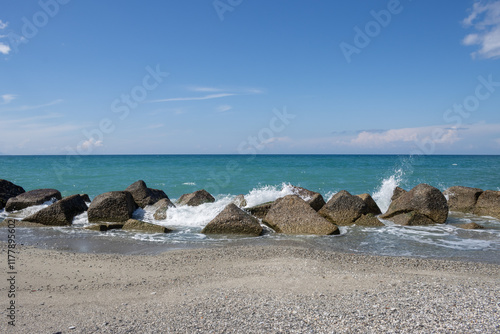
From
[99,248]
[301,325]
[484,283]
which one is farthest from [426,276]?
[99,248]

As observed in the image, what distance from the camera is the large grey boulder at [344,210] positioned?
38.3 feet

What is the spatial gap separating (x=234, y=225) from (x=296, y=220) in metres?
1.84

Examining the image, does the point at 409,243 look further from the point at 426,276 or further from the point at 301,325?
the point at 301,325

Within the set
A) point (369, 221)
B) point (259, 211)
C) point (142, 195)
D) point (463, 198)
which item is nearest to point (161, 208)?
point (142, 195)

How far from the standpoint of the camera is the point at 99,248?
879cm

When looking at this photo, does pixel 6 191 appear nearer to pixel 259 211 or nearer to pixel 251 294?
pixel 259 211

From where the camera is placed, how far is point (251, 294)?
516 centimetres

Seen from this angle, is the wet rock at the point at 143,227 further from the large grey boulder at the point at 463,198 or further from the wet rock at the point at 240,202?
the large grey boulder at the point at 463,198

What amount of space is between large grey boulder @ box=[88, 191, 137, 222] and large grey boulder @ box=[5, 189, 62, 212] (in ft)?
10.8

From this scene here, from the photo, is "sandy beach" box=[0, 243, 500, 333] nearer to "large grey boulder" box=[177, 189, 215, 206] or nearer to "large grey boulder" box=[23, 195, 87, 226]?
"large grey boulder" box=[23, 195, 87, 226]

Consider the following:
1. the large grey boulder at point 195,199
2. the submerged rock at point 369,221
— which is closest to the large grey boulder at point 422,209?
the submerged rock at point 369,221

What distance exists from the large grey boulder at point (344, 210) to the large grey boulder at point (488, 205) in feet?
16.1

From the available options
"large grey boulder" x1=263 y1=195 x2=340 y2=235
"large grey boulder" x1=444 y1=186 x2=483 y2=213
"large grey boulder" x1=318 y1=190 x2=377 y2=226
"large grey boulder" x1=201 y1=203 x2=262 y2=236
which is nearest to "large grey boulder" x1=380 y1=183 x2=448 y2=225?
"large grey boulder" x1=318 y1=190 x2=377 y2=226

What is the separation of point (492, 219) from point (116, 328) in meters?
13.2
